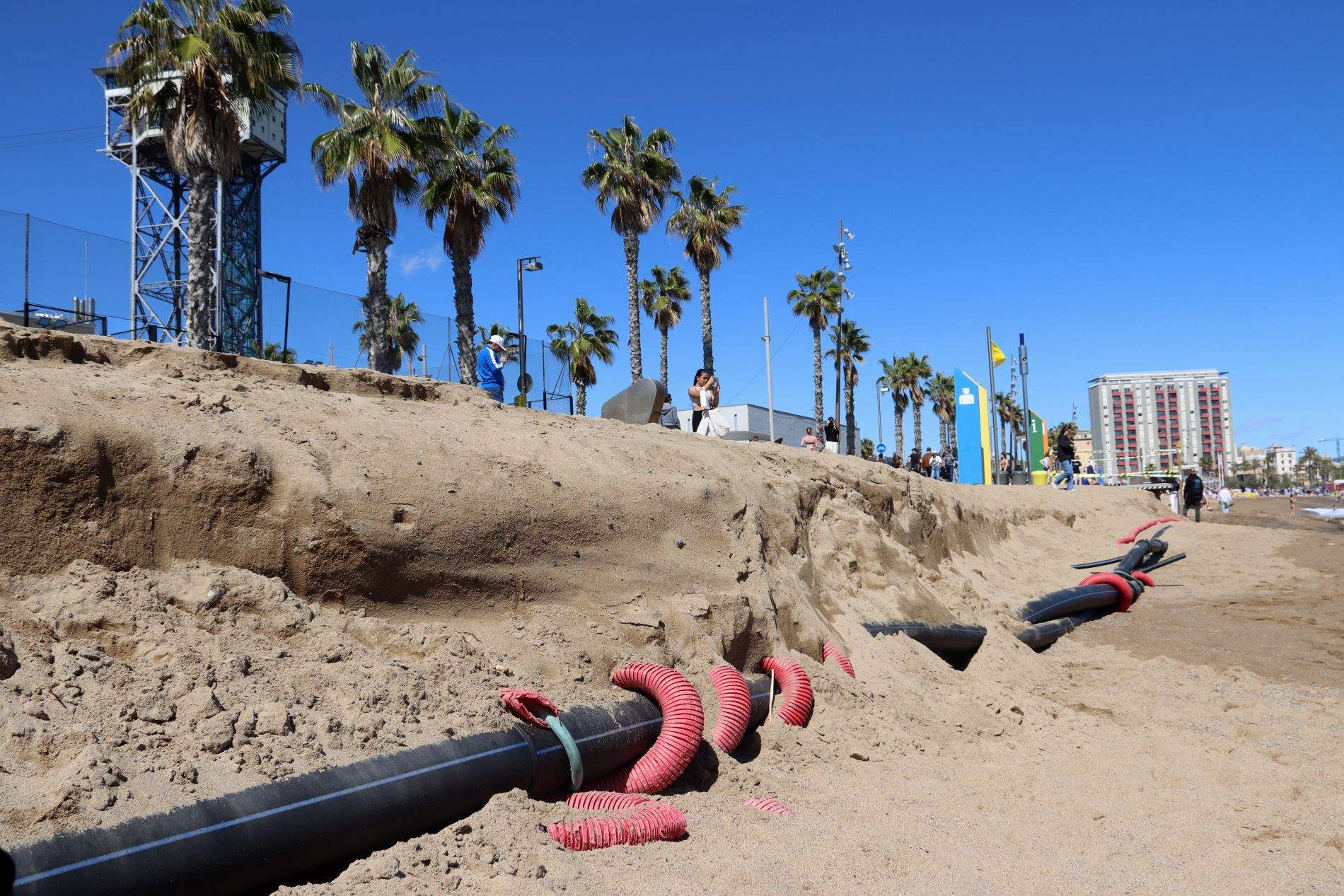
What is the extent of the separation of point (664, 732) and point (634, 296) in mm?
21665

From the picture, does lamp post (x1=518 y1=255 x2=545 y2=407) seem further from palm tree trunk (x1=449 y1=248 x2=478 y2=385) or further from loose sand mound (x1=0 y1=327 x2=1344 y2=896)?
loose sand mound (x1=0 y1=327 x2=1344 y2=896)

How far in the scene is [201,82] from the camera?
48.2 ft

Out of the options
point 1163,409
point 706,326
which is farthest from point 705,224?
point 1163,409

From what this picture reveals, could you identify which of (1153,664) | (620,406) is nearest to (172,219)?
(620,406)

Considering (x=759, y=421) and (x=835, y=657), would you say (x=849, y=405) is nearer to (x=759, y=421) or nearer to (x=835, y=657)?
(x=759, y=421)

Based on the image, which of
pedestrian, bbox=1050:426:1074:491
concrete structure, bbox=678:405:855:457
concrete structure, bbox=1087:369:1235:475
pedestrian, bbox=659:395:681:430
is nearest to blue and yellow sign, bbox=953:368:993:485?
pedestrian, bbox=1050:426:1074:491

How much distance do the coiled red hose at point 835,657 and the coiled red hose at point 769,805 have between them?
6.41 feet

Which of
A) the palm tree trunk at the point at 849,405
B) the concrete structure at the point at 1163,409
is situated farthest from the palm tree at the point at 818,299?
the concrete structure at the point at 1163,409

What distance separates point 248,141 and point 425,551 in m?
36.7

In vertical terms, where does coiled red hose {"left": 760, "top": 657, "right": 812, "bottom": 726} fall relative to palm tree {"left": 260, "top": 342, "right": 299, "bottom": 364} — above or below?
below

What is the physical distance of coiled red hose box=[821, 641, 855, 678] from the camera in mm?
6590

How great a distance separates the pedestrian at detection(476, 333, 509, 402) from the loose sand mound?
212 centimetres

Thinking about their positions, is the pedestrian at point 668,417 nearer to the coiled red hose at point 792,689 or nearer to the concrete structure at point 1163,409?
the coiled red hose at point 792,689

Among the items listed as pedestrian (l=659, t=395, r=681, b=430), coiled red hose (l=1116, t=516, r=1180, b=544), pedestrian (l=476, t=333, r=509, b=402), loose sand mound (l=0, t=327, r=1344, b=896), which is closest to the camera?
loose sand mound (l=0, t=327, r=1344, b=896)
